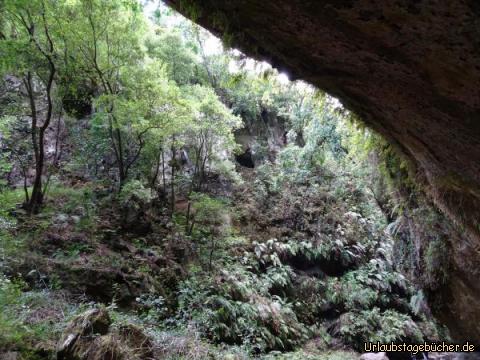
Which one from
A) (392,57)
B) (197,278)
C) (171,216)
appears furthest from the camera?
(171,216)

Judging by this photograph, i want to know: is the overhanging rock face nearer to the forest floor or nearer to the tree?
the forest floor

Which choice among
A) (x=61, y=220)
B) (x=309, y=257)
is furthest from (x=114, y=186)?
(x=309, y=257)

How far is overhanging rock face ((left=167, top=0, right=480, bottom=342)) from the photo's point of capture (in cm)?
172

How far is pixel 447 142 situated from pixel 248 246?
881cm

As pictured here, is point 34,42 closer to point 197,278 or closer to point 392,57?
point 197,278

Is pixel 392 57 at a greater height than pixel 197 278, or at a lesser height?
greater

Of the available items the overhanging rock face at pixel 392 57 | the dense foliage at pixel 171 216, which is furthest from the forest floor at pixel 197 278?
the overhanging rock face at pixel 392 57

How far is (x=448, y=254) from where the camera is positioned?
16.7ft

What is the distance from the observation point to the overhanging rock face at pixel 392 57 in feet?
5.65

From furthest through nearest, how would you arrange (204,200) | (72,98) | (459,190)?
(72,98) → (204,200) → (459,190)

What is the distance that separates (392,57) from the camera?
2064 mm

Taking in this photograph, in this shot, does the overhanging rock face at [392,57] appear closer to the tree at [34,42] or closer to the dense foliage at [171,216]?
the dense foliage at [171,216]

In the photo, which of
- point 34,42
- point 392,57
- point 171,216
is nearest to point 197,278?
point 171,216

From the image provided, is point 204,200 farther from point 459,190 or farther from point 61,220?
point 459,190
